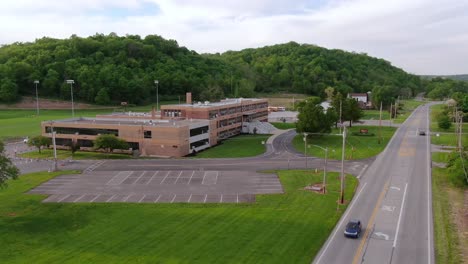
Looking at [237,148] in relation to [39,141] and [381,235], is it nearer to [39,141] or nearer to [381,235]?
[39,141]

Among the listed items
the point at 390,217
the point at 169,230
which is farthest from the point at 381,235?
the point at 169,230

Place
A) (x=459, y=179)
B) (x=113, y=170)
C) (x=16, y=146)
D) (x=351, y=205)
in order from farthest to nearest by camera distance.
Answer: (x=16, y=146), (x=113, y=170), (x=459, y=179), (x=351, y=205)

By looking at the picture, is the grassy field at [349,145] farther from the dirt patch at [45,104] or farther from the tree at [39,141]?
the dirt patch at [45,104]

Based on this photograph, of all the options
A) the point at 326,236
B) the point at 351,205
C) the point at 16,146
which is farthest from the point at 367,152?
the point at 16,146

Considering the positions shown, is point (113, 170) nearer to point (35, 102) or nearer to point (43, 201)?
point (43, 201)

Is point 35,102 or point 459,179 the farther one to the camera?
point 35,102

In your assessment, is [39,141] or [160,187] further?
[39,141]

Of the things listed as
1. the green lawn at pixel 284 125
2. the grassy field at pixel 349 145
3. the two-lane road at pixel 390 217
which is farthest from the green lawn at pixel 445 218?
the green lawn at pixel 284 125

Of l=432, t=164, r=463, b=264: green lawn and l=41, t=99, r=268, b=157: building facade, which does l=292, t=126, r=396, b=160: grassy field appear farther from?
l=41, t=99, r=268, b=157: building facade
